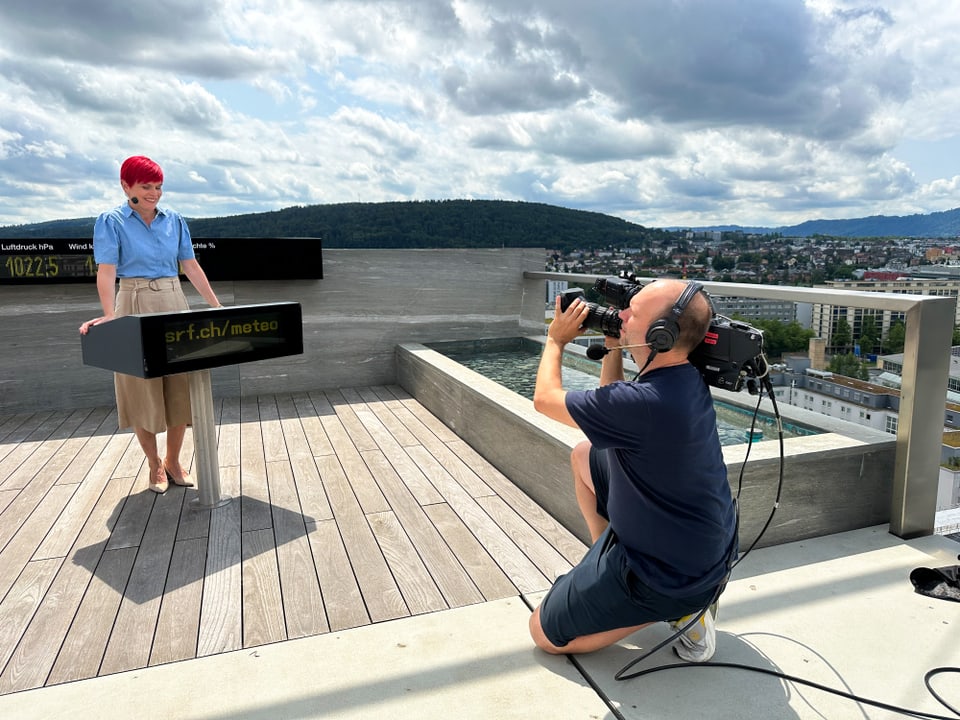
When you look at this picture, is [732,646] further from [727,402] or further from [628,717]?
[727,402]

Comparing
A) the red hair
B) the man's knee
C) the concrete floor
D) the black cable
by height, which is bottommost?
the concrete floor

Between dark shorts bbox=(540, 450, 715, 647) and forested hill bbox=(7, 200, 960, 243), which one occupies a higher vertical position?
forested hill bbox=(7, 200, 960, 243)

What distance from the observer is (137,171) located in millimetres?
2564

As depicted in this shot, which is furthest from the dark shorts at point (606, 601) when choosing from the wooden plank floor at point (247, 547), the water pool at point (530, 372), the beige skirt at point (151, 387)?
the beige skirt at point (151, 387)

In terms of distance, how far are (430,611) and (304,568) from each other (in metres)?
0.54

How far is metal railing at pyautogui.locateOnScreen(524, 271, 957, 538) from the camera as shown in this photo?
2174mm

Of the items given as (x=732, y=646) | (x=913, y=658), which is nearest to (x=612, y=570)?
(x=732, y=646)

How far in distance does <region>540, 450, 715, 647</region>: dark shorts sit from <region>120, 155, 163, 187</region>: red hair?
2199 millimetres

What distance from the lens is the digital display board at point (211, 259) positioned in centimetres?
439

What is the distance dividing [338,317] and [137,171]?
2760 mm

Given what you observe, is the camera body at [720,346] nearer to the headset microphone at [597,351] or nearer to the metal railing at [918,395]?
the headset microphone at [597,351]

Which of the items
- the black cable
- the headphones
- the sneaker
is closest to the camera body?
the headphones

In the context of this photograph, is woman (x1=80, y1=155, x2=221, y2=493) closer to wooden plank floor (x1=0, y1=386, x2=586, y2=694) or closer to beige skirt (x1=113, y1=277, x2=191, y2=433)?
beige skirt (x1=113, y1=277, x2=191, y2=433)

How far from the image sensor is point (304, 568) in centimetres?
224
